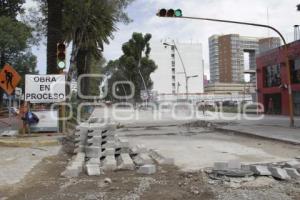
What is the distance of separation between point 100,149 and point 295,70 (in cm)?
2869

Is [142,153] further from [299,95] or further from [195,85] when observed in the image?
[195,85]

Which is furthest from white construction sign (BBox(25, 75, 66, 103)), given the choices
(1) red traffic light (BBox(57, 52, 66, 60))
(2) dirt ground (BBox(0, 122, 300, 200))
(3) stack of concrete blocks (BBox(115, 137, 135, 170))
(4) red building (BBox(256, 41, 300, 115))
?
(4) red building (BBox(256, 41, 300, 115))

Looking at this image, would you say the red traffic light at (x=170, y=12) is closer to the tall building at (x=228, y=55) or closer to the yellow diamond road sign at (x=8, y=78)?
the yellow diamond road sign at (x=8, y=78)

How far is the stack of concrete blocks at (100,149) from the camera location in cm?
1060

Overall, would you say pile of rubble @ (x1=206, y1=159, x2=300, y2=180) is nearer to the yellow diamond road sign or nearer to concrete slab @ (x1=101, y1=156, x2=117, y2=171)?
concrete slab @ (x1=101, y1=156, x2=117, y2=171)

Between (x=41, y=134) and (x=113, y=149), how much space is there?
270 inches

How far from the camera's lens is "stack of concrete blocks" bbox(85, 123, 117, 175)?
1060 cm

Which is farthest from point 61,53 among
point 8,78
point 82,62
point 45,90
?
point 82,62

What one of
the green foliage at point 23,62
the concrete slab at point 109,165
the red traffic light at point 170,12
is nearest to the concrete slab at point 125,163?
the concrete slab at point 109,165

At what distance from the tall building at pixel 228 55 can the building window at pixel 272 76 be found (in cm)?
5667

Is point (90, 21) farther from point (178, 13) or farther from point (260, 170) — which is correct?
point (260, 170)

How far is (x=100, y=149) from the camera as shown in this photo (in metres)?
12.6

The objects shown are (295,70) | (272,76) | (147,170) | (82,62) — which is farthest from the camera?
(272,76)

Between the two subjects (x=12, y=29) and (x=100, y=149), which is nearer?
(x=100, y=149)
